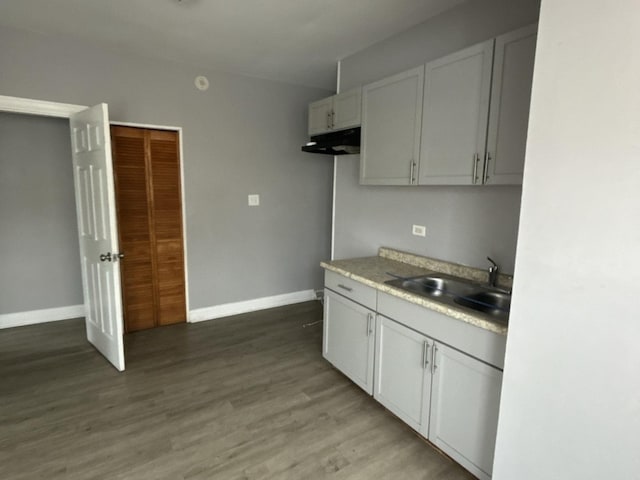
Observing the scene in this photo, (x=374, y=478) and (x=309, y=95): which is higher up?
(x=309, y=95)

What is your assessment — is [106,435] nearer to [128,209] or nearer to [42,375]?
[42,375]

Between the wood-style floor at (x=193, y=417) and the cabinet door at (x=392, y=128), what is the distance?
1.62 m

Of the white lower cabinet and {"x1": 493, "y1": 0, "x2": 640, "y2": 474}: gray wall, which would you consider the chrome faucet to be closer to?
the white lower cabinet

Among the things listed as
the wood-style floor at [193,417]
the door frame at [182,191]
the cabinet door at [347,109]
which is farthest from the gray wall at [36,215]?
the cabinet door at [347,109]

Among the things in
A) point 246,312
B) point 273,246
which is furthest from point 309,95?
point 246,312

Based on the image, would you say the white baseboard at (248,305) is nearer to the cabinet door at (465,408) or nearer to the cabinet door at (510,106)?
the cabinet door at (465,408)

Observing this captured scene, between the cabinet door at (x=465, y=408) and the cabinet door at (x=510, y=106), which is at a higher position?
the cabinet door at (x=510, y=106)

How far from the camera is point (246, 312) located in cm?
417

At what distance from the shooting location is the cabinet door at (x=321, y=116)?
3109 mm

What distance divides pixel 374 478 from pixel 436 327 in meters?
0.84

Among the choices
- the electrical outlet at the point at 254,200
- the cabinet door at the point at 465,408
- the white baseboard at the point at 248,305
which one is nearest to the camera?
the cabinet door at the point at 465,408

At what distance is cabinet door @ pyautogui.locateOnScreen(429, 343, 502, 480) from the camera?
166 cm

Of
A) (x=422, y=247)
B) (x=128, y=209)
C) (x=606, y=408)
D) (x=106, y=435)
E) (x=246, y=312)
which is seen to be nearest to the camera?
(x=606, y=408)

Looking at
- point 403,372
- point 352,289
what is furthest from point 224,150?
point 403,372
